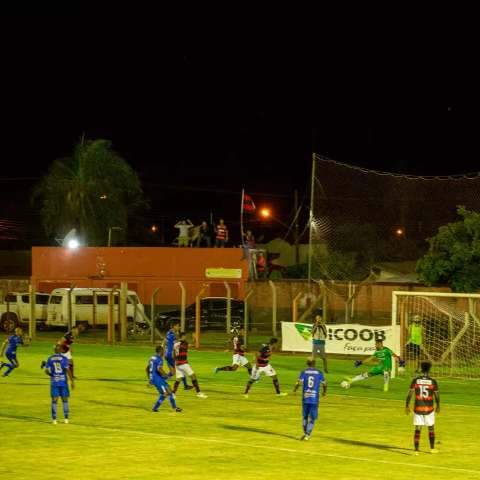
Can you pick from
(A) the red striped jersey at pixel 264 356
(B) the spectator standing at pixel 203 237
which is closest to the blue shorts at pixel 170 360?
(A) the red striped jersey at pixel 264 356

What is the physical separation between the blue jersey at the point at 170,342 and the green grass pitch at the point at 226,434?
124cm

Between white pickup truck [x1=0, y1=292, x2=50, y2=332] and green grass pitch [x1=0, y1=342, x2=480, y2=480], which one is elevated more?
white pickup truck [x1=0, y1=292, x2=50, y2=332]

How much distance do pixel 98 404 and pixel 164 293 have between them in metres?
34.6

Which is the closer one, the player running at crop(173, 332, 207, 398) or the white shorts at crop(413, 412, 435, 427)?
the white shorts at crop(413, 412, 435, 427)

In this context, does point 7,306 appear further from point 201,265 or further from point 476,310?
point 476,310

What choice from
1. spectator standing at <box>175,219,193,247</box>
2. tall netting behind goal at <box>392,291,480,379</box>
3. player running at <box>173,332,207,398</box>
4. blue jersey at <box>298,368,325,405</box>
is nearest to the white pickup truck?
spectator standing at <box>175,219,193,247</box>

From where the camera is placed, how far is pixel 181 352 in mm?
27297

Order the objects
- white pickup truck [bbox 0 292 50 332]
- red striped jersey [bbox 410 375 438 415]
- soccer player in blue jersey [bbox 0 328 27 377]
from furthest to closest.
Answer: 1. white pickup truck [bbox 0 292 50 332]
2. soccer player in blue jersey [bbox 0 328 27 377]
3. red striped jersey [bbox 410 375 438 415]

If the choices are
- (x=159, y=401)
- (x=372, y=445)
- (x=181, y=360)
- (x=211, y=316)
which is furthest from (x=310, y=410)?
(x=211, y=316)

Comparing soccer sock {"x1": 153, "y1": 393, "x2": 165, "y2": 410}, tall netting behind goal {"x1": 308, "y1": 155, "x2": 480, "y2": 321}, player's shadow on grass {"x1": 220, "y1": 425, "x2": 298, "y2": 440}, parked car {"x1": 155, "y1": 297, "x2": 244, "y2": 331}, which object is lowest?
player's shadow on grass {"x1": 220, "y1": 425, "x2": 298, "y2": 440}

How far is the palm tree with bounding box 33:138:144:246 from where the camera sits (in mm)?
74375

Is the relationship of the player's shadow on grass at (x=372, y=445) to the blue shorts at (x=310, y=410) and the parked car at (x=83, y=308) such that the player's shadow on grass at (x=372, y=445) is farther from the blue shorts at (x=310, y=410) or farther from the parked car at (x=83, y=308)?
the parked car at (x=83, y=308)

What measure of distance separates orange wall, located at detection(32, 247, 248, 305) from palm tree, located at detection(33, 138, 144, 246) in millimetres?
9175

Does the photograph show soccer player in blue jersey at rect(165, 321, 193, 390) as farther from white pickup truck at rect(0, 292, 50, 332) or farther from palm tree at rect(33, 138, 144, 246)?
palm tree at rect(33, 138, 144, 246)
